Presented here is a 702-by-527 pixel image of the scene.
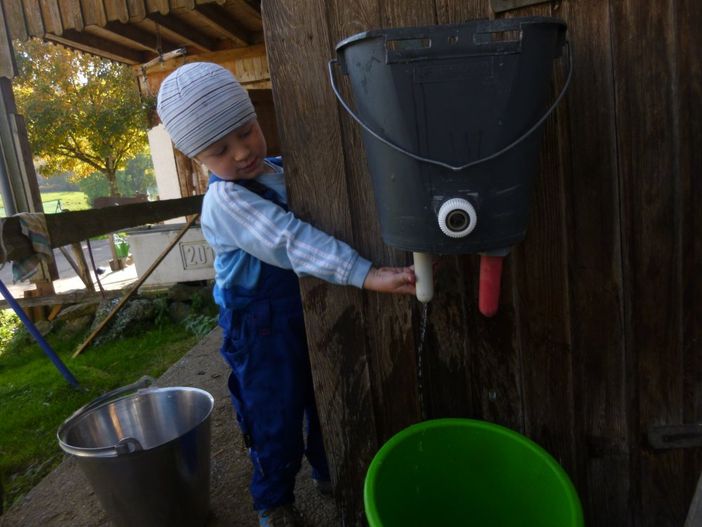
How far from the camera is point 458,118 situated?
1.02m

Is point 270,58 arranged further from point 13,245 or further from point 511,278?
point 13,245

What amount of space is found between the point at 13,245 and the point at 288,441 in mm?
1346

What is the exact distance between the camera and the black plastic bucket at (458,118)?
0.99 m

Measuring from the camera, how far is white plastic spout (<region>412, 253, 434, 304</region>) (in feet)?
4.20

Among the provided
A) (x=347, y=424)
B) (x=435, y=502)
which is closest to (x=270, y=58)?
(x=347, y=424)

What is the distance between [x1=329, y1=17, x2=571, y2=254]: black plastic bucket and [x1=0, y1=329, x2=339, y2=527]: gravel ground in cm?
141

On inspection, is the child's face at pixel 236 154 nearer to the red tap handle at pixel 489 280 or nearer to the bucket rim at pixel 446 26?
the bucket rim at pixel 446 26

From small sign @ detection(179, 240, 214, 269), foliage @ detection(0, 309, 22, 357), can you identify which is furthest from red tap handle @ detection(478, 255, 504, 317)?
foliage @ detection(0, 309, 22, 357)

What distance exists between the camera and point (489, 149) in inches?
40.9

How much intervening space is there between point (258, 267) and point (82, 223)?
1.22 m

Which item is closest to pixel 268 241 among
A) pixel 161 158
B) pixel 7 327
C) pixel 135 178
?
pixel 7 327

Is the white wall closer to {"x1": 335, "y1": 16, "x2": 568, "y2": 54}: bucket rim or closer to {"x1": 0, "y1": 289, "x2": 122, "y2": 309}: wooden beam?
{"x1": 0, "y1": 289, "x2": 122, "y2": 309}: wooden beam

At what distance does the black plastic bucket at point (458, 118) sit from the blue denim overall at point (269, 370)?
0.68m

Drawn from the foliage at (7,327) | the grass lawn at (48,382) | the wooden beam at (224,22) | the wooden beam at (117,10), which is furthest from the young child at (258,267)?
the foliage at (7,327)
